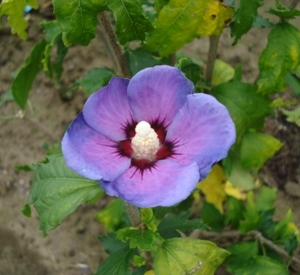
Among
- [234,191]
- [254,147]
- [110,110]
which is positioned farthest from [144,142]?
[234,191]

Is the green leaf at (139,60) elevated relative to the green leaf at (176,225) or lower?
elevated

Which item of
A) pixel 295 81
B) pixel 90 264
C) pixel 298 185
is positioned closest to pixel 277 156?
pixel 298 185

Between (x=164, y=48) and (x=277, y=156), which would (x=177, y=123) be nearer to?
(x=164, y=48)

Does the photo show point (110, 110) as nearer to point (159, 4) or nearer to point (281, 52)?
point (159, 4)

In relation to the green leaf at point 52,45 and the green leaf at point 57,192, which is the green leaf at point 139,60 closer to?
the green leaf at point 52,45

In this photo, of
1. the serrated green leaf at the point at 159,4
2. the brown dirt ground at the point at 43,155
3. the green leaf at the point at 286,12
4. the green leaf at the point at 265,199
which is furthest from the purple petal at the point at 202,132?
the brown dirt ground at the point at 43,155

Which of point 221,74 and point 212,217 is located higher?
point 221,74
